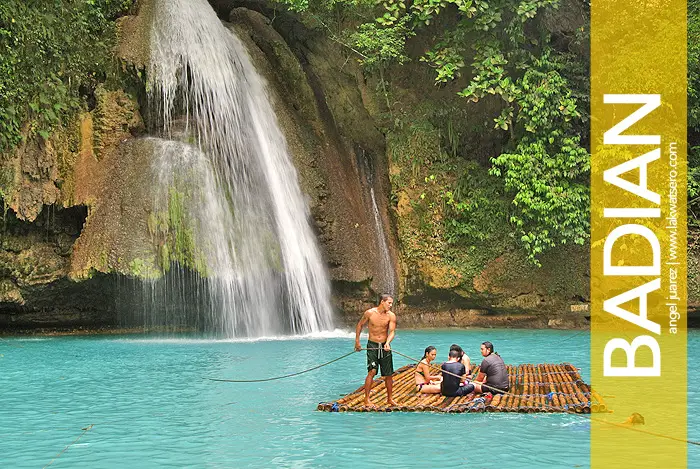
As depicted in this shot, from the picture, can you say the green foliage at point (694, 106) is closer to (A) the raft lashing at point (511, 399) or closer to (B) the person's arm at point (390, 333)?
(A) the raft lashing at point (511, 399)

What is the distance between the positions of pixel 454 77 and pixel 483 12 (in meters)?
2.05

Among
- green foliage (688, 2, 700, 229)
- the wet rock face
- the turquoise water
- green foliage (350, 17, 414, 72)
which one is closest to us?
the turquoise water

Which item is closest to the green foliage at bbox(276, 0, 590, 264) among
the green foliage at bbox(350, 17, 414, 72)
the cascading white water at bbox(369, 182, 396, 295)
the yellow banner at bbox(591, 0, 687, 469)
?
the green foliage at bbox(350, 17, 414, 72)

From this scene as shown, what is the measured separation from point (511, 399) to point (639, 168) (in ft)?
39.8

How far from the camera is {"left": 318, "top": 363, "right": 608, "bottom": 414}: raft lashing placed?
9328 mm

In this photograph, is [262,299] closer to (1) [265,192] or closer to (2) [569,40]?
(1) [265,192]

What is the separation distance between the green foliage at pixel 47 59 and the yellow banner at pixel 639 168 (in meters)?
11.4

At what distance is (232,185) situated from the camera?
18.0 m

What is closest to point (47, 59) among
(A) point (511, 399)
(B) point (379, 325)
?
(B) point (379, 325)

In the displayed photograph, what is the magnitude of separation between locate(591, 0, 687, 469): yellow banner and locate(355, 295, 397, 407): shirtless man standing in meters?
9.62

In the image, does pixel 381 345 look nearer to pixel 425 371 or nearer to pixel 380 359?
pixel 380 359

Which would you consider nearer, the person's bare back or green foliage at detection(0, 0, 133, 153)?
the person's bare back

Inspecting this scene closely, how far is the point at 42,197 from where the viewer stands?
1709 centimetres

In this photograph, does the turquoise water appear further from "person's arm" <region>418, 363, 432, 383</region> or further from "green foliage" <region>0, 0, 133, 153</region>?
"green foliage" <region>0, 0, 133, 153</region>
